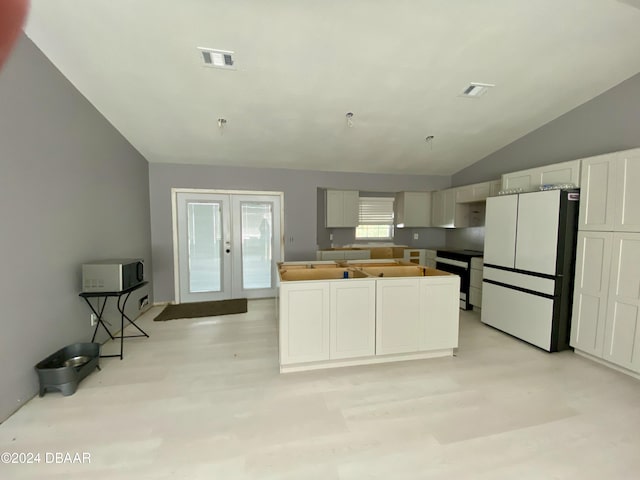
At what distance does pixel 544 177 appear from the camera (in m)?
3.21

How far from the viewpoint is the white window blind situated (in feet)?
18.2

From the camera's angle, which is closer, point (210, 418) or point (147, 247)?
point (210, 418)

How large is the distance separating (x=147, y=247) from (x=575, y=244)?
18.8ft

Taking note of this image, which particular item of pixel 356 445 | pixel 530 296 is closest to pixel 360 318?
pixel 356 445

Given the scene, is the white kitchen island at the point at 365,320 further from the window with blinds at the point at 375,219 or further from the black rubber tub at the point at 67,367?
the window with blinds at the point at 375,219

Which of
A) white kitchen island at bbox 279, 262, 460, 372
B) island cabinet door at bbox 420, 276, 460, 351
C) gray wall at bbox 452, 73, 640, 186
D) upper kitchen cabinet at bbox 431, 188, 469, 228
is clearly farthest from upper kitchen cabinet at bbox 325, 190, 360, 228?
island cabinet door at bbox 420, 276, 460, 351

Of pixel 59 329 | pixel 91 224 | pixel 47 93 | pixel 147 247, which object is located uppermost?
pixel 47 93

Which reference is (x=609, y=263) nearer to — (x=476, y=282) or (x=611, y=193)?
(x=611, y=193)

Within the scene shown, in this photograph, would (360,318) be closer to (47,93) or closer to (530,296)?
(530,296)

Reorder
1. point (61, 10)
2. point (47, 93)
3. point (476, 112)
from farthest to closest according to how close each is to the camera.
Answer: point (476, 112), point (47, 93), point (61, 10)

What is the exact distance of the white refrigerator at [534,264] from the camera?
2881 mm

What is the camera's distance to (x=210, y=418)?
197cm

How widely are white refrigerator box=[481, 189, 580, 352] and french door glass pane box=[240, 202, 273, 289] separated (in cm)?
352

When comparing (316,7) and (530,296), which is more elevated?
(316,7)
